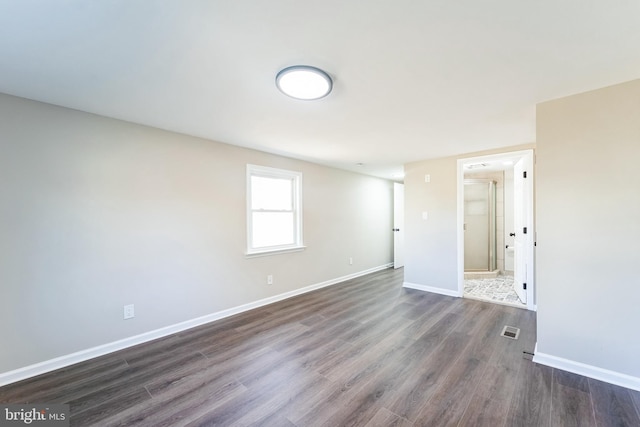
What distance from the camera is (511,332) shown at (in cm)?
280

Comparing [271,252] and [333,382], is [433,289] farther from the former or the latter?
[333,382]

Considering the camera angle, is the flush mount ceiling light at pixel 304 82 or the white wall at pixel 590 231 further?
the white wall at pixel 590 231

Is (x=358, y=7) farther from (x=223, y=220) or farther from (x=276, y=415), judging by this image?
(x=223, y=220)

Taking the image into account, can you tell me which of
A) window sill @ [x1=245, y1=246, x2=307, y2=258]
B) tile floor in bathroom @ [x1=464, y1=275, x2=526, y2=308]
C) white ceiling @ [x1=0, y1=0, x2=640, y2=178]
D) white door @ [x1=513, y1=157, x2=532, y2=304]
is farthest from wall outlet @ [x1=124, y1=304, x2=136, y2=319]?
white door @ [x1=513, y1=157, x2=532, y2=304]

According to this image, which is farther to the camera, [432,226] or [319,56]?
[432,226]

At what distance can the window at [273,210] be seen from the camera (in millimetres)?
3676

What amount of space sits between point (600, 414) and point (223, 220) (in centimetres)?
365

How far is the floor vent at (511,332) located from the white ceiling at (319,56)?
7.23ft

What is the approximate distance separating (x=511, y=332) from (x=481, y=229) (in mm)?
3247

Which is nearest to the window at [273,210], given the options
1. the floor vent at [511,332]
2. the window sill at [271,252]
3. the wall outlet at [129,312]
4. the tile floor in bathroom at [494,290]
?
the window sill at [271,252]

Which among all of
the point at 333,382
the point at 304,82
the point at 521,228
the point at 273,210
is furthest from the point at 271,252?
the point at 521,228

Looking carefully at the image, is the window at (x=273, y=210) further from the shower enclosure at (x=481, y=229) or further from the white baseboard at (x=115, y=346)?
the shower enclosure at (x=481, y=229)

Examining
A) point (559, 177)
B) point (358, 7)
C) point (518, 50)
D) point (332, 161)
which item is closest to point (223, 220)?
point (332, 161)

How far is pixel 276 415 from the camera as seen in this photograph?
1.67m
